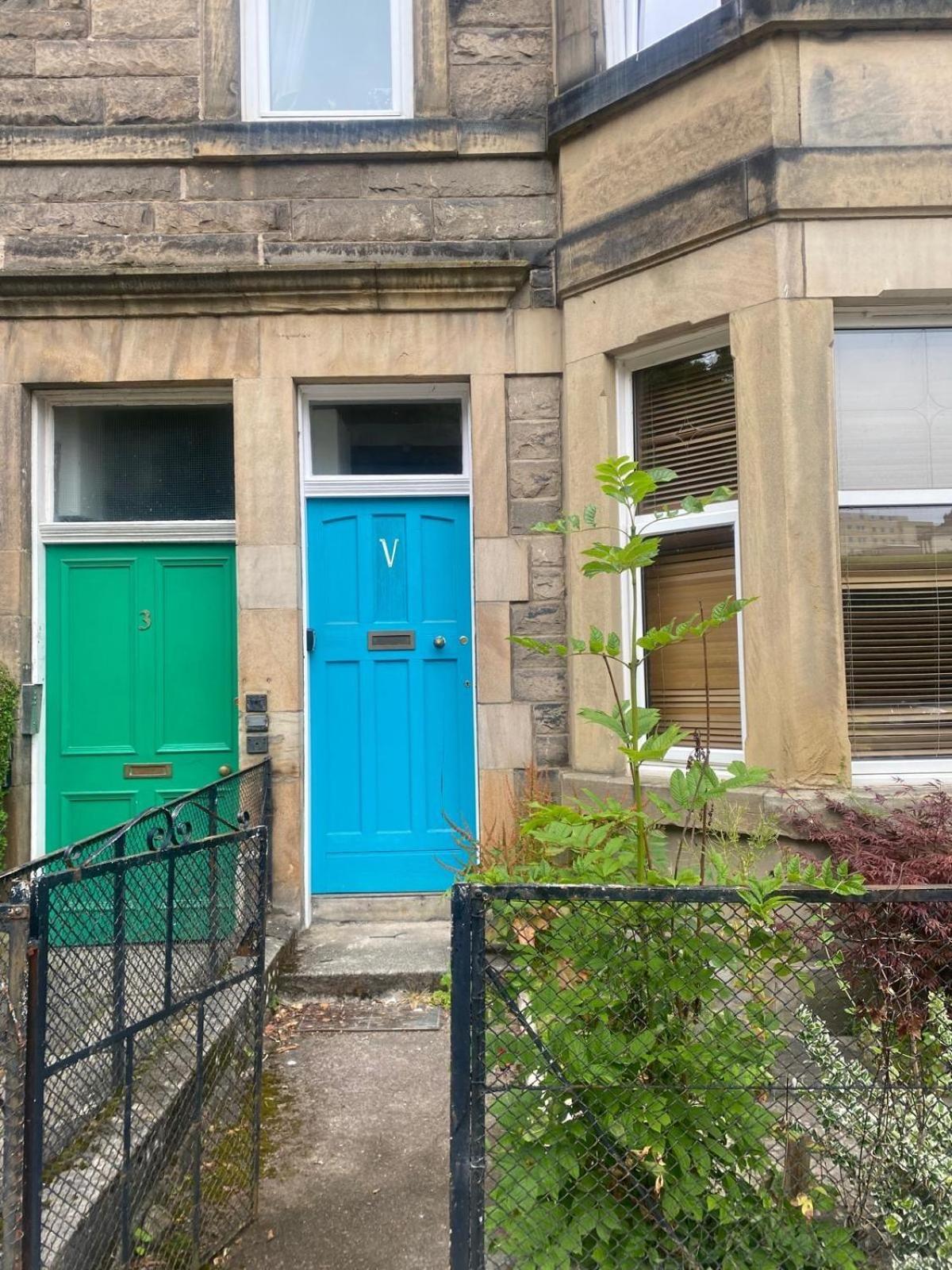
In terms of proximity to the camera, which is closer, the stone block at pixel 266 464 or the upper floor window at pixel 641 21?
the upper floor window at pixel 641 21

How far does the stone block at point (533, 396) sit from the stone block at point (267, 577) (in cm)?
150

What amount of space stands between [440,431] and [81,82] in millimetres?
2822

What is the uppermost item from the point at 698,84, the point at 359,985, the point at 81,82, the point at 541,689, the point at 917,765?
the point at 81,82

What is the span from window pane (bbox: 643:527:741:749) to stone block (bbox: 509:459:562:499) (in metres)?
0.73

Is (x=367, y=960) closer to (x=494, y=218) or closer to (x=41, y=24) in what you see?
(x=494, y=218)

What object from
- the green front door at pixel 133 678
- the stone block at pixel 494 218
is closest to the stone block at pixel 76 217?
the stone block at pixel 494 218

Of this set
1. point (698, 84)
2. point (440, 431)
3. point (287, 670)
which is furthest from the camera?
point (440, 431)

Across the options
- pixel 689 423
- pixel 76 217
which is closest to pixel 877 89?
pixel 689 423

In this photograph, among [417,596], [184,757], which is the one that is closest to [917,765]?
[417,596]

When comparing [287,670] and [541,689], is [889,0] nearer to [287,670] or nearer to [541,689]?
[541,689]

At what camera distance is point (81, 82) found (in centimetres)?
546

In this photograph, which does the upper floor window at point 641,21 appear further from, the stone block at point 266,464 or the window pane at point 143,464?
the window pane at point 143,464

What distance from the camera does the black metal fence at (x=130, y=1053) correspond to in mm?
2082

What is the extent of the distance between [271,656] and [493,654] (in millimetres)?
1231
